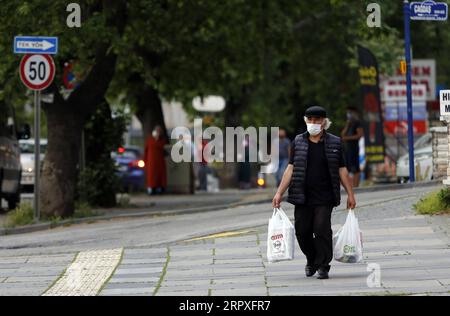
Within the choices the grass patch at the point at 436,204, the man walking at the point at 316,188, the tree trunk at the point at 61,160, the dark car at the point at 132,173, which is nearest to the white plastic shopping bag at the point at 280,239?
the man walking at the point at 316,188

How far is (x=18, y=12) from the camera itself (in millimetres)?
22062

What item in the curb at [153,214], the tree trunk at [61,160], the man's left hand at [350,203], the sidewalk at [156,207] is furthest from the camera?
the tree trunk at [61,160]

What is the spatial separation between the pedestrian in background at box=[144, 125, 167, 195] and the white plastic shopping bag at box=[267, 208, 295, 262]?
69.0 feet

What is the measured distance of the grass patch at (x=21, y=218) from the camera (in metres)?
22.0

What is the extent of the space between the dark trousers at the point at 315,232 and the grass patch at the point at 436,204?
4.98m

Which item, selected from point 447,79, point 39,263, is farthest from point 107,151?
point 447,79

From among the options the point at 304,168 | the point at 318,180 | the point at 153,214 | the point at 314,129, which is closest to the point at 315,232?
the point at 318,180

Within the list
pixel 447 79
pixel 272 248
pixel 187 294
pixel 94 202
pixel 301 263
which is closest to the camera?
pixel 187 294

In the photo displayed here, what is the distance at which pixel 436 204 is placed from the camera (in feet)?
60.8

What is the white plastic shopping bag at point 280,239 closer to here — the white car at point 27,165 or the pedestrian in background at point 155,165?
the pedestrian in background at point 155,165

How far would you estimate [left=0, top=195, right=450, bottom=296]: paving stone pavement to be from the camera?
12844 mm

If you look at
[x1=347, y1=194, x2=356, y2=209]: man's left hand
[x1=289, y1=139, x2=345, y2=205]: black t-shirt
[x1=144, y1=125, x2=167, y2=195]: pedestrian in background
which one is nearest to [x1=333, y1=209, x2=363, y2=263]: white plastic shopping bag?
[x1=347, y1=194, x2=356, y2=209]: man's left hand

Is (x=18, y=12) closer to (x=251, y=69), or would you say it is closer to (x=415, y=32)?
(x=251, y=69)

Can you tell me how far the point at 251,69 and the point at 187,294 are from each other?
84.2 feet
